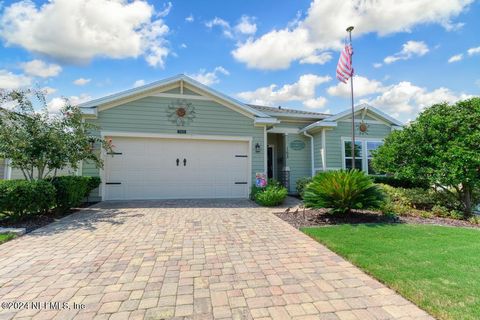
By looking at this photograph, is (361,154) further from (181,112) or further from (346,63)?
(181,112)

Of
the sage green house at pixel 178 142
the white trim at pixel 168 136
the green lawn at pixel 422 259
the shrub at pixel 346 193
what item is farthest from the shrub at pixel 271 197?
the green lawn at pixel 422 259

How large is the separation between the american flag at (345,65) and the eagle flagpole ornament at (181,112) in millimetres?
6280

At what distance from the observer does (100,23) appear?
729 centimetres

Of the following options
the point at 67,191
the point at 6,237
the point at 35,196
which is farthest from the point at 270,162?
the point at 6,237

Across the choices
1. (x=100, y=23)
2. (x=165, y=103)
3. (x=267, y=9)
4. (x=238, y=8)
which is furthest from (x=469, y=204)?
(x=100, y=23)

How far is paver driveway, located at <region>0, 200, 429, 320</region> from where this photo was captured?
7.30ft

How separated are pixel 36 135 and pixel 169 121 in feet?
13.1

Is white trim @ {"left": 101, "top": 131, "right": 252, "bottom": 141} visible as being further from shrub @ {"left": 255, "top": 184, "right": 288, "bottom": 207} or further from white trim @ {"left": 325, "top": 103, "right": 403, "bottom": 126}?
white trim @ {"left": 325, "top": 103, "right": 403, "bottom": 126}

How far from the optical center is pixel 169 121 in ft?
29.8

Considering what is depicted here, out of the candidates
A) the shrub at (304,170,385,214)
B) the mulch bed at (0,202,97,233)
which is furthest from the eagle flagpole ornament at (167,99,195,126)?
the shrub at (304,170,385,214)

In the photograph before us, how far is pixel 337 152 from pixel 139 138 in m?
8.30

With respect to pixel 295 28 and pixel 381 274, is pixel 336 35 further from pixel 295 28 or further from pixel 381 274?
pixel 381 274

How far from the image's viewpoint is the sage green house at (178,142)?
868 cm

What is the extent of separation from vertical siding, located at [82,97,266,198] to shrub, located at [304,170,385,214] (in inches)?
159
